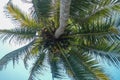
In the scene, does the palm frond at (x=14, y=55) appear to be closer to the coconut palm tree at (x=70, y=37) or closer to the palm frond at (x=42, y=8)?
the coconut palm tree at (x=70, y=37)

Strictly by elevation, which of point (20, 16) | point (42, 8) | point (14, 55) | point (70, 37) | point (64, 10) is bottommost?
point (14, 55)

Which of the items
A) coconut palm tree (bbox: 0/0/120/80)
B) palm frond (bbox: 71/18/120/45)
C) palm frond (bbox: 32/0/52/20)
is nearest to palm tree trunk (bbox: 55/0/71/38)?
coconut palm tree (bbox: 0/0/120/80)

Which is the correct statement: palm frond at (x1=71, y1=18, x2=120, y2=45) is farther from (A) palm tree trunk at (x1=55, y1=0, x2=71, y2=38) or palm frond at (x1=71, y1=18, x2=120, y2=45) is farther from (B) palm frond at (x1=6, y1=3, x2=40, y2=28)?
(B) palm frond at (x1=6, y1=3, x2=40, y2=28)

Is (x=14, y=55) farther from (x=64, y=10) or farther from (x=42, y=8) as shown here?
(x=64, y=10)

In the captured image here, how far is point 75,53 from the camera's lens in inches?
628

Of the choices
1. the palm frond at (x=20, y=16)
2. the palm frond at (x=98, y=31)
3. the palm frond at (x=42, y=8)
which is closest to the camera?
the palm frond at (x=98, y=31)

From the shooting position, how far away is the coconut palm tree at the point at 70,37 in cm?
1467

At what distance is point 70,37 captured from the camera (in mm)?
15680

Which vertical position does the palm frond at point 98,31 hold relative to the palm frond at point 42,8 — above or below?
below

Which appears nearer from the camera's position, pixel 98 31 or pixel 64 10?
pixel 64 10

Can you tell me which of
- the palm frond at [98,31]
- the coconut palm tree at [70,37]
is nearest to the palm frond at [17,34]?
the coconut palm tree at [70,37]

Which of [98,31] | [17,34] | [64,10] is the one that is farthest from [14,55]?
[64,10]

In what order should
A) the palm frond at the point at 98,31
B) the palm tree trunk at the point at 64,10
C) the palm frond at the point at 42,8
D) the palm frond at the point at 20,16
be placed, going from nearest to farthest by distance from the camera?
the palm tree trunk at the point at 64,10 < the palm frond at the point at 98,31 < the palm frond at the point at 42,8 < the palm frond at the point at 20,16

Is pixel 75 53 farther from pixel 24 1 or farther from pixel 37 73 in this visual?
pixel 24 1
